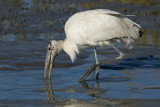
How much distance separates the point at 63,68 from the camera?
8586 mm

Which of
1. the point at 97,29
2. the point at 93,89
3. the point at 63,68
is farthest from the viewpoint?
the point at 63,68

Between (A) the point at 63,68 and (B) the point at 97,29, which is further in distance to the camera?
(A) the point at 63,68

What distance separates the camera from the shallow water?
6348 mm

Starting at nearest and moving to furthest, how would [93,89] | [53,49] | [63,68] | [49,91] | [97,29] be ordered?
[49,91], [93,89], [97,29], [53,49], [63,68]

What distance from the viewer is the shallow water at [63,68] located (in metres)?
6.35

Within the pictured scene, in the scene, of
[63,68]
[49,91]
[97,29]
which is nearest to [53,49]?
[63,68]

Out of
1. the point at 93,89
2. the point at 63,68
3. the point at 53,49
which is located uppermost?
the point at 53,49

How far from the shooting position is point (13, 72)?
8.14m

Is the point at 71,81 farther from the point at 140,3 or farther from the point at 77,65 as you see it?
the point at 140,3

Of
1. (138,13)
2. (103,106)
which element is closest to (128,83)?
(103,106)

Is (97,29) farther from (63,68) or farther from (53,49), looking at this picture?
(63,68)

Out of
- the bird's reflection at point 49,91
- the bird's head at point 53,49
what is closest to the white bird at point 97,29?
the bird's head at point 53,49

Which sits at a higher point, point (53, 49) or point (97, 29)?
point (97, 29)

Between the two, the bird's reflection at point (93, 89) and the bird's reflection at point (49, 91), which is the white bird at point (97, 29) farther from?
the bird's reflection at point (93, 89)
